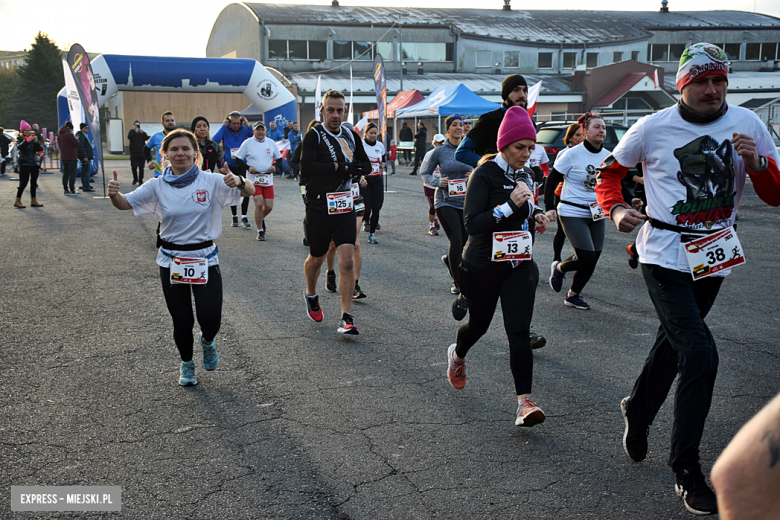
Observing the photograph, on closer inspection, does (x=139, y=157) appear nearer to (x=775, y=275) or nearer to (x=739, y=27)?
(x=775, y=275)

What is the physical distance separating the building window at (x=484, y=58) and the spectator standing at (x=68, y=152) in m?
37.5

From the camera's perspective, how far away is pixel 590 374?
15.9 feet

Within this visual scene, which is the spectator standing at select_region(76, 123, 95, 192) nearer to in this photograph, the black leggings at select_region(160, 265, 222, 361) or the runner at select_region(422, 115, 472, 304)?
the runner at select_region(422, 115, 472, 304)

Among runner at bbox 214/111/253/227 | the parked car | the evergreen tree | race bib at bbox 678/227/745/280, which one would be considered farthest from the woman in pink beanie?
the evergreen tree

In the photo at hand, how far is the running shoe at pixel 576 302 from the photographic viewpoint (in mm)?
6858

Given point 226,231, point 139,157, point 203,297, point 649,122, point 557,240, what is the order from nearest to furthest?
point 649,122, point 203,297, point 557,240, point 226,231, point 139,157

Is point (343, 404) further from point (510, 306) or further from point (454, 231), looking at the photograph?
point (454, 231)

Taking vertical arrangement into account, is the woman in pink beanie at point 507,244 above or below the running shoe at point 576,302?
above

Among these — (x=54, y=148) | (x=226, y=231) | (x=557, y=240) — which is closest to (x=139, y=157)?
(x=226, y=231)

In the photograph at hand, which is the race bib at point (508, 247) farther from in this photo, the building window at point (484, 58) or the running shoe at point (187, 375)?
the building window at point (484, 58)

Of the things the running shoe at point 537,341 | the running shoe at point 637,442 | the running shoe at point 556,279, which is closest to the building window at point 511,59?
the running shoe at point 556,279

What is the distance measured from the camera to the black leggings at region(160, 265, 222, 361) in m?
4.54

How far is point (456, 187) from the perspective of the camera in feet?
22.9

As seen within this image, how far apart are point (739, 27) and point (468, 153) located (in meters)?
59.9
